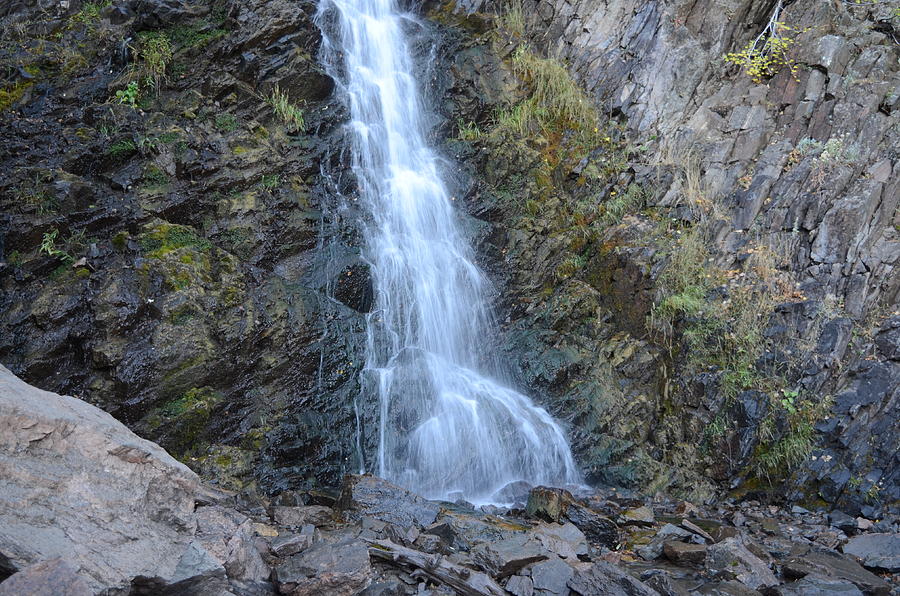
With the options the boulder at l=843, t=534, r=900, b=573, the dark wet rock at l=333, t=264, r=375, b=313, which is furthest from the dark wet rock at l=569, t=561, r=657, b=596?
the dark wet rock at l=333, t=264, r=375, b=313

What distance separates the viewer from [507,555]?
4730 millimetres

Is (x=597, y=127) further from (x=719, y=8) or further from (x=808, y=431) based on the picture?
(x=808, y=431)

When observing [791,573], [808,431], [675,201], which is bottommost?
[791,573]

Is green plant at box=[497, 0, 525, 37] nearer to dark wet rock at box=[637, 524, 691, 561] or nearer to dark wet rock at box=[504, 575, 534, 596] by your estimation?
dark wet rock at box=[637, 524, 691, 561]

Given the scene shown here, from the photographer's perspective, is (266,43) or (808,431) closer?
(808,431)

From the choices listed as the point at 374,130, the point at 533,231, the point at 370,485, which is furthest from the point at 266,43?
the point at 370,485

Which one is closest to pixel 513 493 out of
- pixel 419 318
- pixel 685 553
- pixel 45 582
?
pixel 685 553

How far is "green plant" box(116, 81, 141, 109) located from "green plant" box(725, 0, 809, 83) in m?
9.12

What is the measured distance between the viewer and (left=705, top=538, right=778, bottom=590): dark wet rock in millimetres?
4883

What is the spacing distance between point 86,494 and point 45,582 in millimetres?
981

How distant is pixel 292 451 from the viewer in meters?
6.73

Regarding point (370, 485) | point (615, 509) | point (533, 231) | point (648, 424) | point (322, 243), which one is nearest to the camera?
point (370, 485)

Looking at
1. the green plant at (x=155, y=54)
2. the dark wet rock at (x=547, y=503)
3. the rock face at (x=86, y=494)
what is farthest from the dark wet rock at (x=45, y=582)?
the green plant at (x=155, y=54)

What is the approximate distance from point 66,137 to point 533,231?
6553mm
